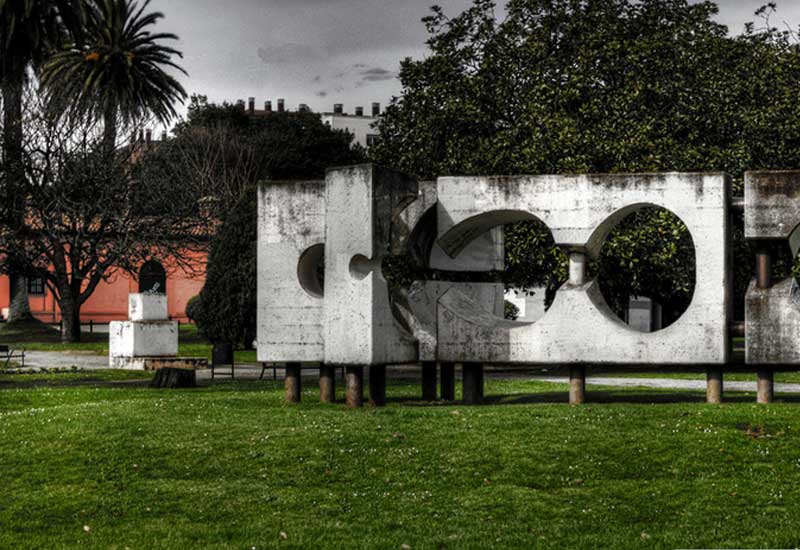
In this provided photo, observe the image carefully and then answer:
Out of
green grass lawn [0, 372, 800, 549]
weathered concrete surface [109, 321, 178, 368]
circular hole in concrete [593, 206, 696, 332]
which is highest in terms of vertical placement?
circular hole in concrete [593, 206, 696, 332]

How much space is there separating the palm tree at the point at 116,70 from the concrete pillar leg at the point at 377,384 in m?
31.6

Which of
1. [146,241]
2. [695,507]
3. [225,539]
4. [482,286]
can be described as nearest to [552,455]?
[695,507]

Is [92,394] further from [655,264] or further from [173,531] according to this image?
[655,264]

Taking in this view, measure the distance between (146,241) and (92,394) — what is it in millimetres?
22390

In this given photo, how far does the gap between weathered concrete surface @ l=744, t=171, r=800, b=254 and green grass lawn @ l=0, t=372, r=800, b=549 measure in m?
2.38

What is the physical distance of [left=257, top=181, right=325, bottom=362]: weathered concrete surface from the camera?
1814cm

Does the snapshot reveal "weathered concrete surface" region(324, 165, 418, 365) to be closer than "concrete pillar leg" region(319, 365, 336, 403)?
Yes

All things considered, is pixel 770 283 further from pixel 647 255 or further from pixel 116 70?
pixel 116 70

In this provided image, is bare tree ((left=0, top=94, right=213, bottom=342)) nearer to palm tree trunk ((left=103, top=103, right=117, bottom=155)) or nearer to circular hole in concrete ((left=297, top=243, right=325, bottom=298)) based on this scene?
palm tree trunk ((left=103, top=103, right=117, bottom=155))

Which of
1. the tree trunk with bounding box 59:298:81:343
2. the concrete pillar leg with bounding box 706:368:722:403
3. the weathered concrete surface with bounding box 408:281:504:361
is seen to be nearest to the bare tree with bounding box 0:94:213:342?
the tree trunk with bounding box 59:298:81:343

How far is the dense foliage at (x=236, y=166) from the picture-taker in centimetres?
3569

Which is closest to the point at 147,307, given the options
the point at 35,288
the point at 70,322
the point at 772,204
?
the point at 70,322

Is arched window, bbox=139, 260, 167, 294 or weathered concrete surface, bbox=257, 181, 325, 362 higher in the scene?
arched window, bbox=139, 260, 167, 294

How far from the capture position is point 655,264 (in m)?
27.6
